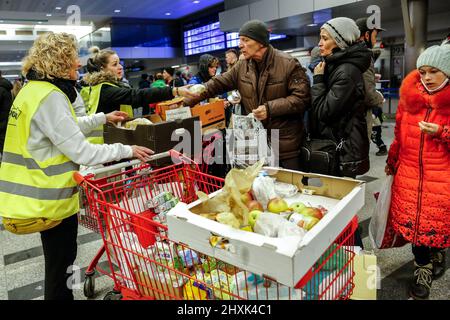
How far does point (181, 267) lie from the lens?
1.49 meters

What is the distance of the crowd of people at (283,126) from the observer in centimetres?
169

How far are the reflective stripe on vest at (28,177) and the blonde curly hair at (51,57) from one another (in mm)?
67

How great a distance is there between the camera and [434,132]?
1833 mm

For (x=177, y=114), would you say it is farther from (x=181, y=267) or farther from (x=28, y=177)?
(x=181, y=267)

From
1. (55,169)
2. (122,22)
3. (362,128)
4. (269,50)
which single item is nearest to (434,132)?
(362,128)

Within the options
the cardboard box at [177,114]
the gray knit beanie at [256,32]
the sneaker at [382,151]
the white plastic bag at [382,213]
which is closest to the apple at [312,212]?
the white plastic bag at [382,213]

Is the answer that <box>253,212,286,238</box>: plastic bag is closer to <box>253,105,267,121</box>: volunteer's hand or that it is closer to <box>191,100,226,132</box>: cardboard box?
<box>253,105,267,121</box>: volunteer's hand

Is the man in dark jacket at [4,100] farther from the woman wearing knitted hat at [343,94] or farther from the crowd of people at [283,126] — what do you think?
the woman wearing knitted hat at [343,94]

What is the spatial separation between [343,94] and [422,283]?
1171mm

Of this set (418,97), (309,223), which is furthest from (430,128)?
(309,223)
